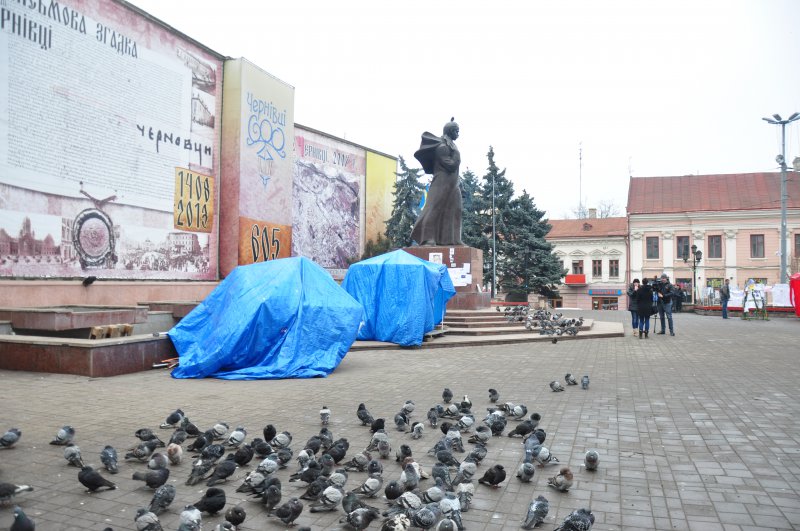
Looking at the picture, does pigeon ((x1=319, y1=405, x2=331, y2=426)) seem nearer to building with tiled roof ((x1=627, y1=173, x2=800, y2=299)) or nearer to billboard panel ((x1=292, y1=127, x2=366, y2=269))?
billboard panel ((x1=292, y1=127, x2=366, y2=269))

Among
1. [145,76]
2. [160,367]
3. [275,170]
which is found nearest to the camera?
[160,367]

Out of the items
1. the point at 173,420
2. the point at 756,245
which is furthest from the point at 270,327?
the point at 756,245

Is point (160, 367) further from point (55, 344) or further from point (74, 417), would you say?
point (74, 417)

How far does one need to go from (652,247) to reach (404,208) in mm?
29395

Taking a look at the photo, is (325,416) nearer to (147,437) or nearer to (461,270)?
(147,437)

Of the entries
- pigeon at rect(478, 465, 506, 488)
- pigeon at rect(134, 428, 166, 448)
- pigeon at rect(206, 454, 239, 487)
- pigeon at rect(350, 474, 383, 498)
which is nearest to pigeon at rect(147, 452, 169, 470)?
pigeon at rect(206, 454, 239, 487)

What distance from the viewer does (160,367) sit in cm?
1034

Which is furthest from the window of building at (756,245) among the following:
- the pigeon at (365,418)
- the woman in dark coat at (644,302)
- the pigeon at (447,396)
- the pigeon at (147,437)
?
the pigeon at (147,437)

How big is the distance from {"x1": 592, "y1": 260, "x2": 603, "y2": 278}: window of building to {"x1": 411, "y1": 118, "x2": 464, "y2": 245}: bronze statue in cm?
3969

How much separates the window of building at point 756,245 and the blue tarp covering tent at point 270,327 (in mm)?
50881

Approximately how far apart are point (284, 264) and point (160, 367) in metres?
2.93

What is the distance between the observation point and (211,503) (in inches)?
146

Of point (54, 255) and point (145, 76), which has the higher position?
point (145, 76)

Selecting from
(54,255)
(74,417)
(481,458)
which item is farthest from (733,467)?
(54,255)
